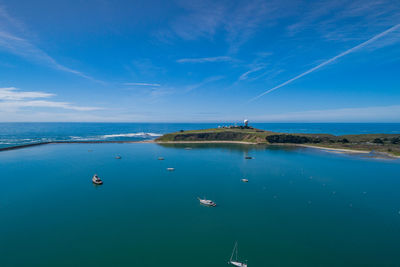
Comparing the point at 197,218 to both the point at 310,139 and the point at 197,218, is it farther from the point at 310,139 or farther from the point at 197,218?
the point at 310,139

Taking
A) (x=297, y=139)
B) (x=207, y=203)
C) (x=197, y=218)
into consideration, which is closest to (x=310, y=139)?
(x=297, y=139)

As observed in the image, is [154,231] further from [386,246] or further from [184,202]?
[386,246]

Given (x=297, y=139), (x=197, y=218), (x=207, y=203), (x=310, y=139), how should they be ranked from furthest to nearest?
(x=310, y=139) → (x=297, y=139) → (x=207, y=203) → (x=197, y=218)

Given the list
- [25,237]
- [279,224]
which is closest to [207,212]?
[279,224]

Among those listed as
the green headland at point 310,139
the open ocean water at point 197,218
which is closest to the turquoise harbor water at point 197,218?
the open ocean water at point 197,218

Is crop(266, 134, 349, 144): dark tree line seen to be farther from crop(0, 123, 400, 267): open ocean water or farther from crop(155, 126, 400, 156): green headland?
crop(0, 123, 400, 267): open ocean water

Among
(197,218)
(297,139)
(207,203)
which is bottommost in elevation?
(197,218)

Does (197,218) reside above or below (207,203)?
below
